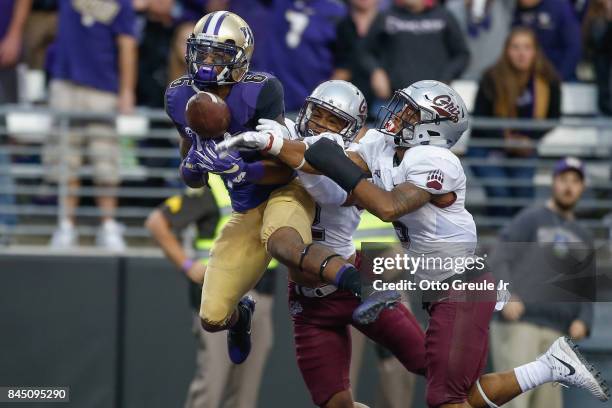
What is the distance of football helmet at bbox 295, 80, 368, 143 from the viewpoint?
7.28 m

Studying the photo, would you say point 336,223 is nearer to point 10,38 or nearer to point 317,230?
point 317,230

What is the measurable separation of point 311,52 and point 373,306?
11.9 feet

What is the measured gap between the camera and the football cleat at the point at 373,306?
6.74 metres

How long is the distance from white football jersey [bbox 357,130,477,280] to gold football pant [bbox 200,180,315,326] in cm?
41

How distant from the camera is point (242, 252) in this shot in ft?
24.1

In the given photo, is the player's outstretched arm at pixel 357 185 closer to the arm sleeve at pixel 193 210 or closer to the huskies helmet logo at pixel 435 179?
the huskies helmet logo at pixel 435 179

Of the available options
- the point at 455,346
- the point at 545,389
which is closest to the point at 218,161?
the point at 455,346

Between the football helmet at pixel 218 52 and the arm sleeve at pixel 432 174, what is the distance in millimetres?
943

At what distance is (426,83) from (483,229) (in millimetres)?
3221

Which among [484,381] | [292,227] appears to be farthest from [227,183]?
[484,381]

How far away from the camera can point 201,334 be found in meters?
8.98

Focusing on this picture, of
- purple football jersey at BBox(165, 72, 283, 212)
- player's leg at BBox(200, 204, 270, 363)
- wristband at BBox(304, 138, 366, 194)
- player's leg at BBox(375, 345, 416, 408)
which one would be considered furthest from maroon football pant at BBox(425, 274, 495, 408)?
player's leg at BBox(375, 345, 416, 408)

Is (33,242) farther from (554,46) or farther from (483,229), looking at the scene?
(554,46)
